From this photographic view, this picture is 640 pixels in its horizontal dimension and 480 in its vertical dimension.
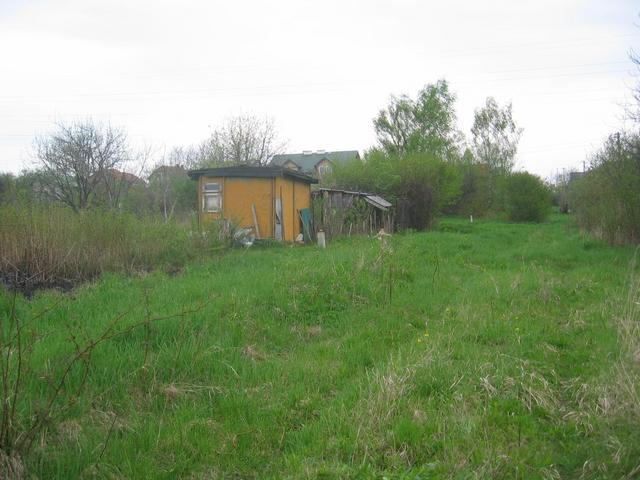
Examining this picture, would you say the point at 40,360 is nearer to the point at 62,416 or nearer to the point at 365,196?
the point at 62,416

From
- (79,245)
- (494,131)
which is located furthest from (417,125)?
(79,245)

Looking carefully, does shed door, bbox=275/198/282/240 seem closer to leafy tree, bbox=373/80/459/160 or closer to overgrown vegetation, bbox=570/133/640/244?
overgrown vegetation, bbox=570/133/640/244

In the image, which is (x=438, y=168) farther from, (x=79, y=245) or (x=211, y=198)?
(x=79, y=245)

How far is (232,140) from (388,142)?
13.5 metres

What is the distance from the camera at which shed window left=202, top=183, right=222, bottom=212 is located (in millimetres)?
16797

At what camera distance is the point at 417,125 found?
4234 cm

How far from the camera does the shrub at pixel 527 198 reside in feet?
104

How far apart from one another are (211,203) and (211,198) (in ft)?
0.53

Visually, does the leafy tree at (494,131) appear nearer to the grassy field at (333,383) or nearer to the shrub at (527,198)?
the shrub at (527,198)

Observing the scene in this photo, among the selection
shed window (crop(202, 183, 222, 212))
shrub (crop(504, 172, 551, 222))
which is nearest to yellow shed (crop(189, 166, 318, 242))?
shed window (crop(202, 183, 222, 212))

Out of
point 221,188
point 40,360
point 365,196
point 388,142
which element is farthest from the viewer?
point 388,142

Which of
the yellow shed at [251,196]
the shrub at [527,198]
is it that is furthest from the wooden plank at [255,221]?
the shrub at [527,198]

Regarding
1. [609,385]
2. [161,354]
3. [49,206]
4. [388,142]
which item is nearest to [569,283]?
[609,385]

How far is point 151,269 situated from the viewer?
33.0 ft
